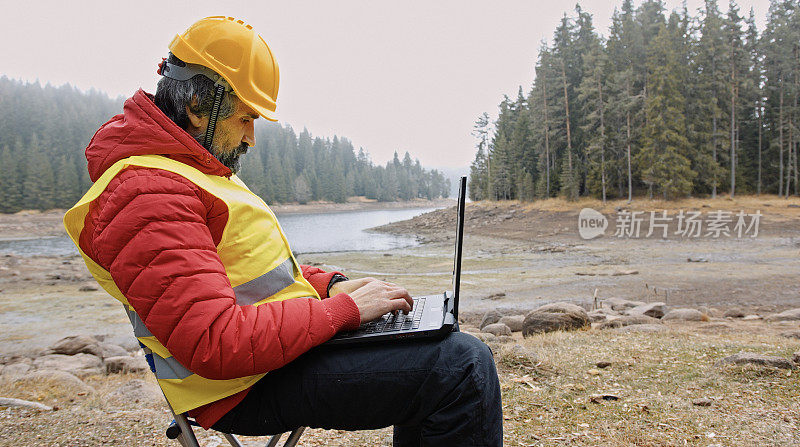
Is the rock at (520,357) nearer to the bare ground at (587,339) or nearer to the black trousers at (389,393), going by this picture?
the bare ground at (587,339)

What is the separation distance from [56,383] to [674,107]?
3967 cm

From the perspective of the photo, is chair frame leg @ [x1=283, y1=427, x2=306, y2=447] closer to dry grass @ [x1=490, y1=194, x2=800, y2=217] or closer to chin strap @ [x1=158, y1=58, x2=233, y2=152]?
chin strap @ [x1=158, y1=58, x2=233, y2=152]

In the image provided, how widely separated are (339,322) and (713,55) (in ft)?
151

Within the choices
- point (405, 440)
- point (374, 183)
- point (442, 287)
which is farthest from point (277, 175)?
point (405, 440)

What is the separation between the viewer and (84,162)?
98250 millimetres

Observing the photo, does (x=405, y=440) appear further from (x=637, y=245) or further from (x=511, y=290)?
(x=637, y=245)

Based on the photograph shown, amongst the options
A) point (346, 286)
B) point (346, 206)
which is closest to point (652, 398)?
point (346, 286)

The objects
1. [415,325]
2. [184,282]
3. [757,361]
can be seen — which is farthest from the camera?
[757,361]

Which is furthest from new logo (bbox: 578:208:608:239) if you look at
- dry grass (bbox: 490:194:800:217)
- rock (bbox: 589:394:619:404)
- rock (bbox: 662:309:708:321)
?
rock (bbox: 589:394:619:404)

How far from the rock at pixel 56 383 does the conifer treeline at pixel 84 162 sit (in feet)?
280

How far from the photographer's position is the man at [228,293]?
1.25m

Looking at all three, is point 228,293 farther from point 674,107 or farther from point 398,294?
point 674,107

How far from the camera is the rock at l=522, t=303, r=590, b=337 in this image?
712cm

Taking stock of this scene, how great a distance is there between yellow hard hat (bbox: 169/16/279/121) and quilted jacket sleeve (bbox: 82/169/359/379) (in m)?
0.43
